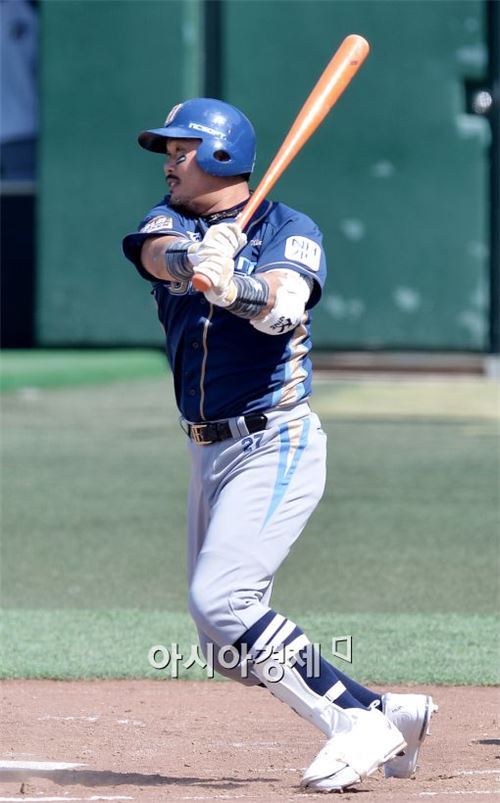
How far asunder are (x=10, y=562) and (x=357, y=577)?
6.45ft

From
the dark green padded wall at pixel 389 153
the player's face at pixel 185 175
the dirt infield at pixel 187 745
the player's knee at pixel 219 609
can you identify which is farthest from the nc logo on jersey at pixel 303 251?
the dark green padded wall at pixel 389 153

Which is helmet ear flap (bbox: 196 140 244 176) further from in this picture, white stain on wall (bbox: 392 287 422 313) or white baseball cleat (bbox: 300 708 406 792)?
white stain on wall (bbox: 392 287 422 313)

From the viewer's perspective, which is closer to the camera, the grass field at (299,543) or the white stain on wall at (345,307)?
the grass field at (299,543)

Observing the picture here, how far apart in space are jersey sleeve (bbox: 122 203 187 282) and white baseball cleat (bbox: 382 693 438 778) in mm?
1445

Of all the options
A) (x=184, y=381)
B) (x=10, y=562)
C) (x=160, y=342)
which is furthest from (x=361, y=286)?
(x=184, y=381)

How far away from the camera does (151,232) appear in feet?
14.0

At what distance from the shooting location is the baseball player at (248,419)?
159 inches

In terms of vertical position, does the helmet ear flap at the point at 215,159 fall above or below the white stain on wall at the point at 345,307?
above

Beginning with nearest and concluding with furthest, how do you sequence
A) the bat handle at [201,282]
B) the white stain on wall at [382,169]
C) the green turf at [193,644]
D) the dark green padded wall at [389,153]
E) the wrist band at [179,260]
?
the bat handle at [201,282] → the wrist band at [179,260] → the green turf at [193,644] → the dark green padded wall at [389,153] → the white stain on wall at [382,169]

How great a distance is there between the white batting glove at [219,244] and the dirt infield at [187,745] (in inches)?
57.6

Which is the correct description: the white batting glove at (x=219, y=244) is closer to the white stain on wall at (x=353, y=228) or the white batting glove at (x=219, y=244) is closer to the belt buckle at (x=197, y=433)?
the belt buckle at (x=197, y=433)

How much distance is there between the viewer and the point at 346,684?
4.29 m

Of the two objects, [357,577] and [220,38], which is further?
[220,38]

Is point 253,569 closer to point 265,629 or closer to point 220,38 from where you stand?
point 265,629
